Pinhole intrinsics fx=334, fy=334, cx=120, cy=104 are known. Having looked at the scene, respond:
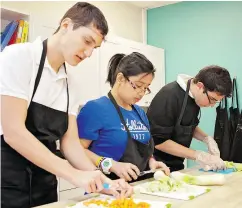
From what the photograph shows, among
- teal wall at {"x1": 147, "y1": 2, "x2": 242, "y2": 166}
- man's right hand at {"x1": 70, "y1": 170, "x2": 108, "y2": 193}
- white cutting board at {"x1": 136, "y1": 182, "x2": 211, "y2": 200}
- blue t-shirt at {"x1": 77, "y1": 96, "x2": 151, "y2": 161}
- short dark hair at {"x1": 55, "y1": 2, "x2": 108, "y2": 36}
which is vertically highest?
teal wall at {"x1": 147, "y1": 2, "x2": 242, "y2": 166}

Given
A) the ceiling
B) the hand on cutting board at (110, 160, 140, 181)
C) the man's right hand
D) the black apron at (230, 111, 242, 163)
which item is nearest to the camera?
the man's right hand

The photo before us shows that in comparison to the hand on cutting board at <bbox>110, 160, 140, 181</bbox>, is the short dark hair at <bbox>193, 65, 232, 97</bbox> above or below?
above

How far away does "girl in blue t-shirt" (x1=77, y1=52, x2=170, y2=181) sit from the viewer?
1.40 meters

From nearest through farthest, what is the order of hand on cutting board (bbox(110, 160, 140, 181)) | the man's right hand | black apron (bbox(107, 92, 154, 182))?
the man's right hand < hand on cutting board (bbox(110, 160, 140, 181)) < black apron (bbox(107, 92, 154, 182))

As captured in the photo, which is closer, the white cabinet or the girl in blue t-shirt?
the girl in blue t-shirt

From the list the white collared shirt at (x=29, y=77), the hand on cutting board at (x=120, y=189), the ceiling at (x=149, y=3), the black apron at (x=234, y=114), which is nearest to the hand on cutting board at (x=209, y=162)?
the hand on cutting board at (x=120, y=189)

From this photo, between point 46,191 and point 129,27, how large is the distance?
103 inches

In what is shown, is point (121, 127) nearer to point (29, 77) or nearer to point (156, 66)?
point (29, 77)

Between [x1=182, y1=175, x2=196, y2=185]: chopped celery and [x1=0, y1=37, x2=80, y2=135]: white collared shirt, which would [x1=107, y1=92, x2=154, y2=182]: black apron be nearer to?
[x1=182, y1=175, x2=196, y2=185]: chopped celery

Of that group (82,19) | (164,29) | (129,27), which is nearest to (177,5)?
(164,29)

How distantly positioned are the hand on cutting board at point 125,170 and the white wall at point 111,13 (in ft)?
4.56

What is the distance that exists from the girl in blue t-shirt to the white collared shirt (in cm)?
24

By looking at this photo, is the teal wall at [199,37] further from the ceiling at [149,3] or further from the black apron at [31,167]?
the black apron at [31,167]

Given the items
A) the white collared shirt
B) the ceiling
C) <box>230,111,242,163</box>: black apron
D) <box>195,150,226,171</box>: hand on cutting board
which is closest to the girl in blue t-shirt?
the white collared shirt
